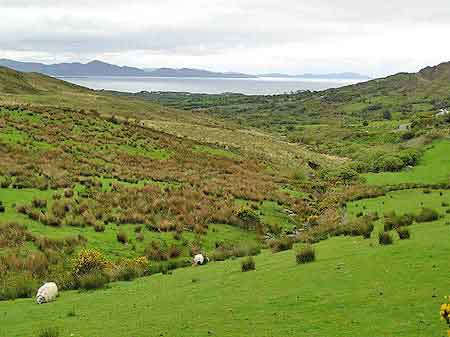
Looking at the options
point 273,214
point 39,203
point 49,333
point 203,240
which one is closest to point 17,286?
point 49,333

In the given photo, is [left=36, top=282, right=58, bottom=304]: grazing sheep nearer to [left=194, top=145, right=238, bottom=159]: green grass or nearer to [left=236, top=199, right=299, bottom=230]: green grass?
[left=236, top=199, right=299, bottom=230]: green grass

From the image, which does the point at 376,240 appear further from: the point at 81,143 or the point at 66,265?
the point at 81,143

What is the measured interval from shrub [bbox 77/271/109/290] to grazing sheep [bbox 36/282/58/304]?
1.27 m

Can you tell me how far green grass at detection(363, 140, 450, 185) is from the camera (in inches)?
1724

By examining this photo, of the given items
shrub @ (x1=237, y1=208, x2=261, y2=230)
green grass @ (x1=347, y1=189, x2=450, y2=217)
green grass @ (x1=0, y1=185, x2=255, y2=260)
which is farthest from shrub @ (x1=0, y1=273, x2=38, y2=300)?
green grass @ (x1=347, y1=189, x2=450, y2=217)

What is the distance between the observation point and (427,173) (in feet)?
151

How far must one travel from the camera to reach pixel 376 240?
18.1m

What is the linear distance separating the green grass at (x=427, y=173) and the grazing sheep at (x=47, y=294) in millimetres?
34767

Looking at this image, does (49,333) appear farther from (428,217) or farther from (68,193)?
(68,193)

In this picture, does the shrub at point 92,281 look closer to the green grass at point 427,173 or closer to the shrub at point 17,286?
the shrub at point 17,286

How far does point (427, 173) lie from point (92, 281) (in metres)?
37.7

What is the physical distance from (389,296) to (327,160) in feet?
234

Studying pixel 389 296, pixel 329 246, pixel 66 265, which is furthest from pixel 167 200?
pixel 389 296

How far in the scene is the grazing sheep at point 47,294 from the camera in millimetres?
15148
